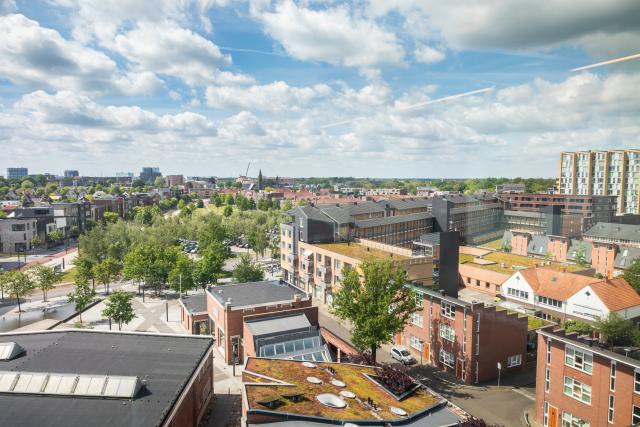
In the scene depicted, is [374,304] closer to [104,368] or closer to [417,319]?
[417,319]

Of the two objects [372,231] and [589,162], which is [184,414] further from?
[589,162]

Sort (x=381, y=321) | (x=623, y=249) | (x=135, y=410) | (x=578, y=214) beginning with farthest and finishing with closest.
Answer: (x=578, y=214) < (x=623, y=249) < (x=381, y=321) < (x=135, y=410)

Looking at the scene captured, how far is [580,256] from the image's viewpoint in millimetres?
42594

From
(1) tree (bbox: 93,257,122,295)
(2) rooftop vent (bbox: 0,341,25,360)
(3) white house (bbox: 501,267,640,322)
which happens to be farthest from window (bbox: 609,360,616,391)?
(1) tree (bbox: 93,257,122,295)

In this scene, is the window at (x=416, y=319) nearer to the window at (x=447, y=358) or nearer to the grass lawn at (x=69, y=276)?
the window at (x=447, y=358)

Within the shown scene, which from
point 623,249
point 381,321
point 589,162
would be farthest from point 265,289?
point 589,162

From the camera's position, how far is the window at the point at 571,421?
1540 cm

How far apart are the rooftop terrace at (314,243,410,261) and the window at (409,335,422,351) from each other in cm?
809

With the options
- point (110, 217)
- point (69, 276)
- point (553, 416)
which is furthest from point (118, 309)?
point (110, 217)

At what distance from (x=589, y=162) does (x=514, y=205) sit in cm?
1626

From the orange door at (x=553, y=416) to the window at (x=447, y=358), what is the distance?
5.34 meters

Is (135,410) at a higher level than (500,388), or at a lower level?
higher

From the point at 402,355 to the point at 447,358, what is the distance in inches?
99.9

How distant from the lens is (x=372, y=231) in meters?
44.5
